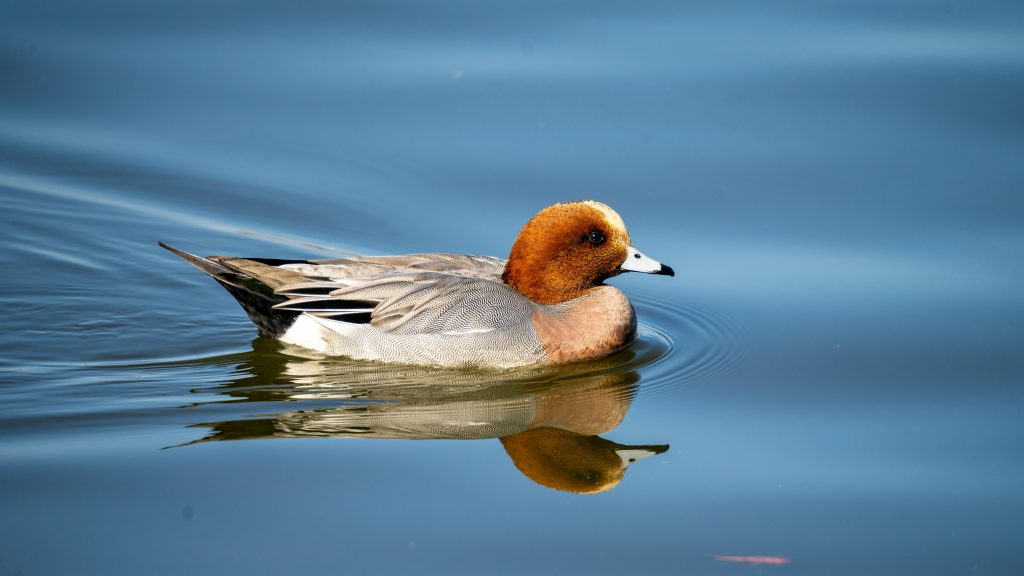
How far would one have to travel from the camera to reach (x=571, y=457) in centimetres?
651

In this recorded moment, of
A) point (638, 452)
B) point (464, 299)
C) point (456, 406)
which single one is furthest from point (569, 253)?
point (638, 452)

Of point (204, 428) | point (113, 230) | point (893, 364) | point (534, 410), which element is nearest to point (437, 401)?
point (534, 410)

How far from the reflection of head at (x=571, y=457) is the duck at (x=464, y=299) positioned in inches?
39.6

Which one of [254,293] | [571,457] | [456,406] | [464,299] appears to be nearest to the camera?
[571,457]

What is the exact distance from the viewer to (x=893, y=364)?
7465 millimetres

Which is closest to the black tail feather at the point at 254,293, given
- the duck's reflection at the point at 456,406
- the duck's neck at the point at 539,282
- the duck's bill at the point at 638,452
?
the duck's reflection at the point at 456,406

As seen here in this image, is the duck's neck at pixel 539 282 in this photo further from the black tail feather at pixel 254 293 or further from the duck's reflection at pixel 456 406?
the black tail feather at pixel 254 293

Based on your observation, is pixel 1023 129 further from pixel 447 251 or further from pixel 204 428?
pixel 204 428

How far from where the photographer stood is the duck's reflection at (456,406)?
6496mm

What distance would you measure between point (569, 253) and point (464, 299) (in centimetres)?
70

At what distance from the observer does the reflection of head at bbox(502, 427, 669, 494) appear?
621 centimetres

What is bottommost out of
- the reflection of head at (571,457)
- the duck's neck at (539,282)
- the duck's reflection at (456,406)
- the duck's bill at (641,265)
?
the reflection of head at (571,457)

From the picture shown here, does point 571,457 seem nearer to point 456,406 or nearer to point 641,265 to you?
point 456,406

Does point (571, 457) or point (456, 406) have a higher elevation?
point (456, 406)
